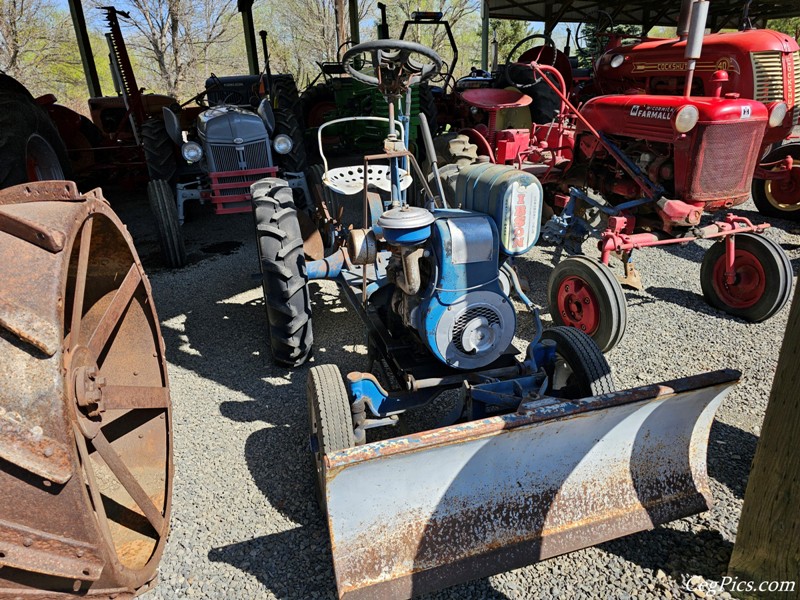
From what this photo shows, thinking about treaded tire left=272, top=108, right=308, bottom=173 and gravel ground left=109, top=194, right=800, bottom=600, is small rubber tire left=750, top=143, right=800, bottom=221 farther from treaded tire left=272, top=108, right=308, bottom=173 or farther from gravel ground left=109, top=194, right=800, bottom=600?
treaded tire left=272, top=108, right=308, bottom=173

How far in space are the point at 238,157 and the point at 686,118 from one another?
13.4 feet

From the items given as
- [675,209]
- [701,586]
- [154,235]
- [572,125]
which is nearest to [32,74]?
[154,235]

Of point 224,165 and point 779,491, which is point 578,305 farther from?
point 224,165

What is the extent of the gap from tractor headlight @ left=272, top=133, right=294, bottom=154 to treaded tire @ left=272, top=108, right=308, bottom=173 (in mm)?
110

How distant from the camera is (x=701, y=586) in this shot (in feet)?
6.57

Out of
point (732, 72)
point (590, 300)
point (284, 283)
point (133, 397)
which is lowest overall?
point (590, 300)

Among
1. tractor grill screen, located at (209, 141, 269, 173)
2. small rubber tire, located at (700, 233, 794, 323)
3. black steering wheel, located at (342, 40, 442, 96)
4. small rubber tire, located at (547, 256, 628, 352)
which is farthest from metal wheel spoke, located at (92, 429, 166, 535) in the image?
tractor grill screen, located at (209, 141, 269, 173)

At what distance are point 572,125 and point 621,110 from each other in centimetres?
149

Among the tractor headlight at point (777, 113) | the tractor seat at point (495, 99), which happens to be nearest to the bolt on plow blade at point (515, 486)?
the tractor headlight at point (777, 113)

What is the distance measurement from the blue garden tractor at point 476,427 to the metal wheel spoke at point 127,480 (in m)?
0.59

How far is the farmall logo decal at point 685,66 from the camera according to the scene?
477 cm

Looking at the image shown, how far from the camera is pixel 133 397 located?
193 centimetres

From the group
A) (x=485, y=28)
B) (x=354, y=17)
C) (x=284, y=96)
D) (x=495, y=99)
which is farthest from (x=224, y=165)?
(x=485, y=28)

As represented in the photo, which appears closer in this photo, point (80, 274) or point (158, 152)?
point (80, 274)
